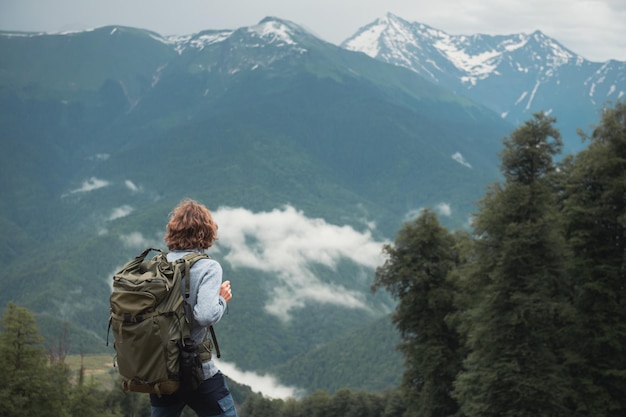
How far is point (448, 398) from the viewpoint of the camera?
29.8m

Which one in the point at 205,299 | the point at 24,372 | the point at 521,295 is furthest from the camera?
the point at 24,372

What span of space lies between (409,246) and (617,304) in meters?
10.5

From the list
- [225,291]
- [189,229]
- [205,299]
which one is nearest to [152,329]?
[205,299]

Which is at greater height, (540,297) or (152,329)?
(540,297)

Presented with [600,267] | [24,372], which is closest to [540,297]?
[600,267]

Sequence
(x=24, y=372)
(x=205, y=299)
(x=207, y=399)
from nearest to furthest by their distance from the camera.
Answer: (x=205, y=299)
(x=207, y=399)
(x=24, y=372)

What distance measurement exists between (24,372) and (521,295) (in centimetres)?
1862

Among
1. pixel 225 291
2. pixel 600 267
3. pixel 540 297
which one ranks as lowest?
pixel 225 291

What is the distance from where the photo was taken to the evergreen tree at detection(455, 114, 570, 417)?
2298cm

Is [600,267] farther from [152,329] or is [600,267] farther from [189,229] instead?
[152,329]

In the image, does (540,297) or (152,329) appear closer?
(152,329)

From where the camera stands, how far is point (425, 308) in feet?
100

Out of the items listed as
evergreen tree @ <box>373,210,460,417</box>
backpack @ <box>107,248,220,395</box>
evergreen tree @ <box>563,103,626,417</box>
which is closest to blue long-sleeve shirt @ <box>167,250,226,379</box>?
backpack @ <box>107,248,220,395</box>

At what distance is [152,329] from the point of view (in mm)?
5785
